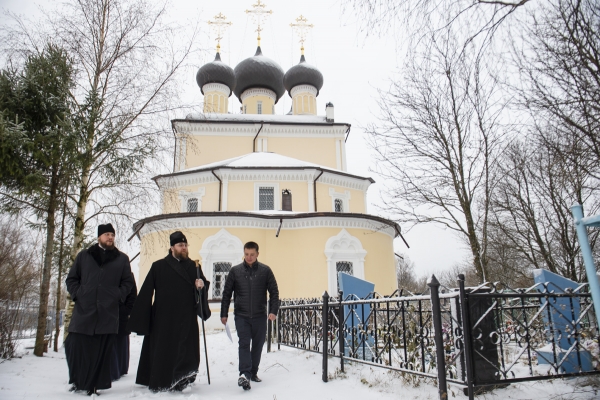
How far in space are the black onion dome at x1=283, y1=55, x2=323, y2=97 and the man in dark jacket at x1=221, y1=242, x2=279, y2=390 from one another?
2345 centimetres

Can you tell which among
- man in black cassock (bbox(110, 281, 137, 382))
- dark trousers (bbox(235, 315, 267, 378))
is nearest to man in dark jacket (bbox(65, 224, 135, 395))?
man in black cassock (bbox(110, 281, 137, 382))

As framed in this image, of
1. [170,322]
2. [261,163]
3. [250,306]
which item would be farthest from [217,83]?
[170,322]

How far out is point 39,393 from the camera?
426 centimetres

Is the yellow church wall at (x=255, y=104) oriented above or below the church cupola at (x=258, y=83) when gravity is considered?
below

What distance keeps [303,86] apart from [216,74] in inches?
223

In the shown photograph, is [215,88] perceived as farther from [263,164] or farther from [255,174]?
[255,174]

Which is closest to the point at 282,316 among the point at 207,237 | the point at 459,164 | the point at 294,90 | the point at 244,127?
the point at 459,164

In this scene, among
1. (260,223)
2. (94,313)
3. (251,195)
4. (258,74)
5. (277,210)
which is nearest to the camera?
(94,313)

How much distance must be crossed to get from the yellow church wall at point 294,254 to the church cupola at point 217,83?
12219 mm

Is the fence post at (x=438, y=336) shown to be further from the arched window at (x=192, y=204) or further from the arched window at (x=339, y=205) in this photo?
the arched window at (x=192, y=204)

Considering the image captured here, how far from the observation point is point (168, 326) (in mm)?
4551

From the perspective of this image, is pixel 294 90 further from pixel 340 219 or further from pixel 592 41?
pixel 592 41

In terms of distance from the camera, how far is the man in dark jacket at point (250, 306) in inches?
191

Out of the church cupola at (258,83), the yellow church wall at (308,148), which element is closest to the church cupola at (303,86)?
the church cupola at (258,83)
